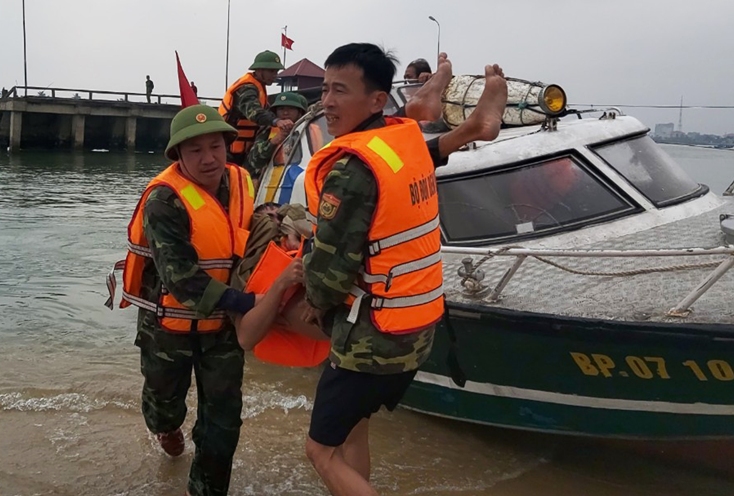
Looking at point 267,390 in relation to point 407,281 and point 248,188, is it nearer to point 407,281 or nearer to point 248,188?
point 248,188

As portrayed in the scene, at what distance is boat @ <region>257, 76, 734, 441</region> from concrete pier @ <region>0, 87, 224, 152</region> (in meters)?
29.9

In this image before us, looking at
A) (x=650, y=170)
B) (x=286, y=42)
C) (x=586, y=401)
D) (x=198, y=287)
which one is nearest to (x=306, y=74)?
(x=286, y=42)

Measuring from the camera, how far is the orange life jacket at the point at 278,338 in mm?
2854

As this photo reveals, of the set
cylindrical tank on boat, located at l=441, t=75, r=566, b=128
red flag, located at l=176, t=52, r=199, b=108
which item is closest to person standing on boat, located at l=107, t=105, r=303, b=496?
red flag, located at l=176, t=52, r=199, b=108

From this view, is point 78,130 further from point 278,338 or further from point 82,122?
point 278,338

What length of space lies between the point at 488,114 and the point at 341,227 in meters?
0.82

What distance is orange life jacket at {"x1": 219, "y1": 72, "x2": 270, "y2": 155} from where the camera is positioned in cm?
677

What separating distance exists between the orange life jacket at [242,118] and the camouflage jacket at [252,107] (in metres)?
0.05

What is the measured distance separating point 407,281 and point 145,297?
140 cm

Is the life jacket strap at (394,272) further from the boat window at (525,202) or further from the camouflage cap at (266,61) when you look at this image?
the camouflage cap at (266,61)

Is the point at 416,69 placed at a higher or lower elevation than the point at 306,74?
lower

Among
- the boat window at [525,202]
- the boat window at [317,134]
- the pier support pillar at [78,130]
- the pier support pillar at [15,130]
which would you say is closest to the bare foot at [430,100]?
the boat window at [525,202]

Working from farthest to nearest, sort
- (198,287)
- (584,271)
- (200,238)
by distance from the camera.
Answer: (584,271)
(200,238)
(198,287)

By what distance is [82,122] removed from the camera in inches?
1278
